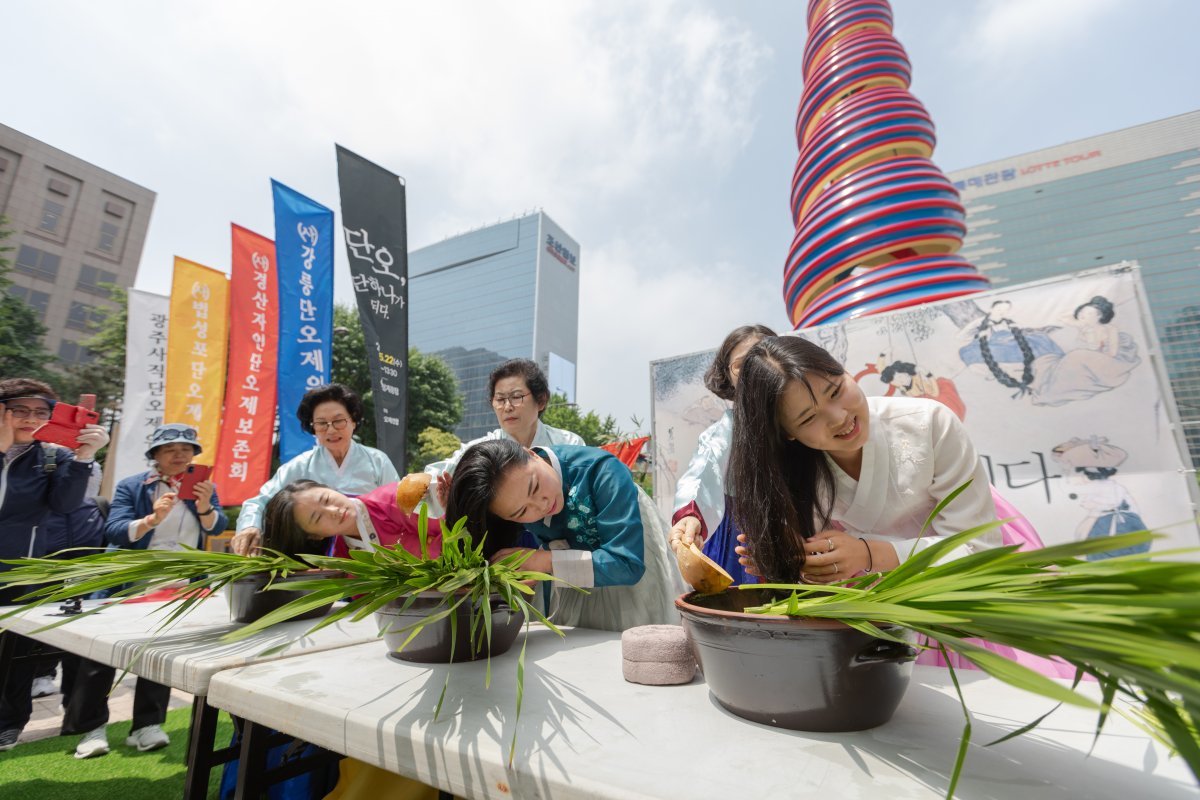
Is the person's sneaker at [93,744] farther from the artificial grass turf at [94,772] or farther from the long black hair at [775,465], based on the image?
the long black hair at [775,465]

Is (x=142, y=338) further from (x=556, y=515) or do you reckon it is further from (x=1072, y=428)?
(x=1072, y=428)

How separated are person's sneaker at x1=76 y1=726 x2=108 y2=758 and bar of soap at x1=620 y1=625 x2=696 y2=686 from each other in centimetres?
314

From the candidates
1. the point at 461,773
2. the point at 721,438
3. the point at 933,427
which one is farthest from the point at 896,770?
the point at 721,438

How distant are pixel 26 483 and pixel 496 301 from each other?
2308 inches

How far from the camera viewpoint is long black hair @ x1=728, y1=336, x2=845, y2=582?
3.67 feet

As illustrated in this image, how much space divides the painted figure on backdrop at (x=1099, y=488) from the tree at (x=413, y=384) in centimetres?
1598

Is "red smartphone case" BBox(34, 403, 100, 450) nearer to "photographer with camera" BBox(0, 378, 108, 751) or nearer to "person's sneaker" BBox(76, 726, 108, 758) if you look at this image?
"photographer with camera" BBox(0, 378, 108, 751)

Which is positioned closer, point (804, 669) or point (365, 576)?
point (804, 669)

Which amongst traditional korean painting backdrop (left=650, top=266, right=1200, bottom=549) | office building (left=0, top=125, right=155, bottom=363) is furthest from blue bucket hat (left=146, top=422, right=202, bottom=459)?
office building (left=0, top=125, right=155, bottom=363)

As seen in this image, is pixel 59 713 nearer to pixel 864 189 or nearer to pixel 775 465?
pixel 775 465

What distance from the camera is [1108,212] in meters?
43.5

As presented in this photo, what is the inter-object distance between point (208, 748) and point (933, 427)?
5.64ft

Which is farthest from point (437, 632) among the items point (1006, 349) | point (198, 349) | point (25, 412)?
point (198, 349)

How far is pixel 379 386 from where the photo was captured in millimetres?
5531
